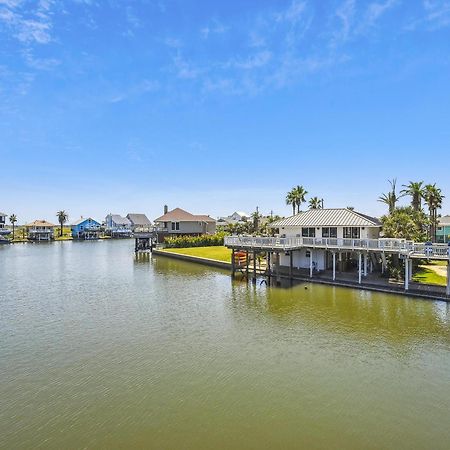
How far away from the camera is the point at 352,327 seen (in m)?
20.3

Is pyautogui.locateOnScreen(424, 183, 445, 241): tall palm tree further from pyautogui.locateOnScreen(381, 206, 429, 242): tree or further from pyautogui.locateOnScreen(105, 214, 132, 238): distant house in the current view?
pyautogui.locateOnScreen(105, 214, 132, 238): distant house

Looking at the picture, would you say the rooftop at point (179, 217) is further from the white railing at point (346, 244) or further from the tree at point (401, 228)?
the tree at point (401, 228)

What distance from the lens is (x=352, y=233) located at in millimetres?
33500

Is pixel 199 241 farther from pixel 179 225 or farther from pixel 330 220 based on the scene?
pixel 330 220

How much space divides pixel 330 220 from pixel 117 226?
10468 cm

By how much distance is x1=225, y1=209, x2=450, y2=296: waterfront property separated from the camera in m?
30.9

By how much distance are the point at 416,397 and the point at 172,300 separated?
1901cm

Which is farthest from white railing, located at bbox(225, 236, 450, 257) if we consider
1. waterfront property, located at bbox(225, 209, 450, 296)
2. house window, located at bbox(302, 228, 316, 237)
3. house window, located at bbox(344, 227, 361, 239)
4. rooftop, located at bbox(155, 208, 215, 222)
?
rooftop, located at bbox(155, 208, 215, 222)

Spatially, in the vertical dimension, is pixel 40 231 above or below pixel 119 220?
below

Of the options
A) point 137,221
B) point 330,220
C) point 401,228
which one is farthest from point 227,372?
point 137,221

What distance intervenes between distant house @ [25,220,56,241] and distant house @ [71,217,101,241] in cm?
765

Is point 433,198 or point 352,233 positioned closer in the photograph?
point 352,233

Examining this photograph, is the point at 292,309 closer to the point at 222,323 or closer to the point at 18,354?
the point at 222,323

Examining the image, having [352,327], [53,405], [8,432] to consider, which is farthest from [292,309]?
[8,432]
